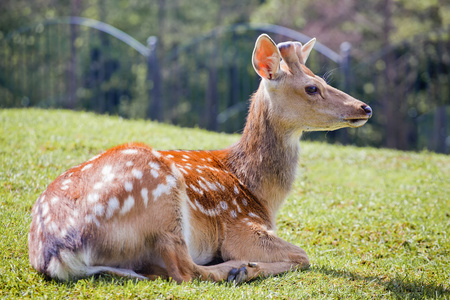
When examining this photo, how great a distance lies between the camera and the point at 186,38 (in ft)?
93.8

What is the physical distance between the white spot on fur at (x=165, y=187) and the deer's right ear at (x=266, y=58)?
53.5 inches

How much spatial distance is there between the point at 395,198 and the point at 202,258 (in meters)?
3.63

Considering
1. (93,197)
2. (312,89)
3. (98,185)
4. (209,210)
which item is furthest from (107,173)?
(312,89)

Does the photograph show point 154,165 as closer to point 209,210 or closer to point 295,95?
point 209,210

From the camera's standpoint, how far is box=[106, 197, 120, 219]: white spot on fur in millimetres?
4016

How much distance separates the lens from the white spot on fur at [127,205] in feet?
13.3

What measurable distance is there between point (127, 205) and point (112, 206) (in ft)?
0.35

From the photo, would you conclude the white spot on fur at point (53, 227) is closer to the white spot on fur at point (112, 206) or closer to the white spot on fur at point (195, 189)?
the white spot on fur at point (112, 206)

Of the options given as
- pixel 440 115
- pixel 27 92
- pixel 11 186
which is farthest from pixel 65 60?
pixel 11 186

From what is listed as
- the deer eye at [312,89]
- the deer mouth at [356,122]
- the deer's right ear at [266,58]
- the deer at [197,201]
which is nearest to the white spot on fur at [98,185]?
the deer at [197,201]

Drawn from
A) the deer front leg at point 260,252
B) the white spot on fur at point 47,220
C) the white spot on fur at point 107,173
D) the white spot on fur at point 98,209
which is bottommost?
the deer front leg at point 260,252

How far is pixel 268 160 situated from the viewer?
519 cm

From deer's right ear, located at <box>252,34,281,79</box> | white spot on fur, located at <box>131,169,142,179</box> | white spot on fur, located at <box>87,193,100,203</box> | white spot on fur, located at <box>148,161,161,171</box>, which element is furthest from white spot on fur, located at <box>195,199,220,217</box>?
deer's right ear, located at <box>252,34,281,79</box>

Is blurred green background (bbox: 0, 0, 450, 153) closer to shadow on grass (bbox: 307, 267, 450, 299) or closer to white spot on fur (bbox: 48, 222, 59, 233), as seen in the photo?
shadow on grass (bbox: 307, 267, 450, 299)
